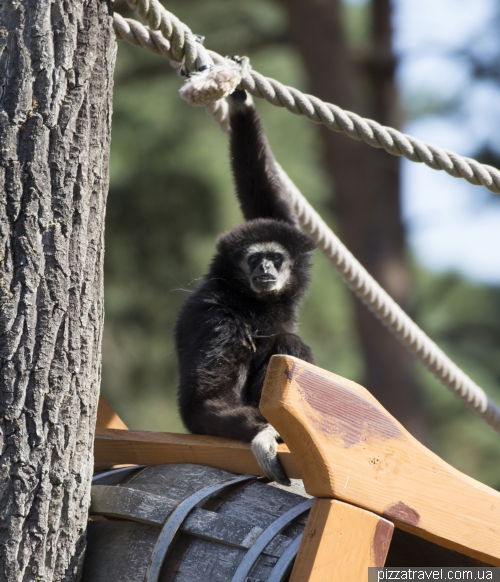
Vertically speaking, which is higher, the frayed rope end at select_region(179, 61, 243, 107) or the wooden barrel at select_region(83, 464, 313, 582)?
the frayed rope end at select_region(179, 61, 243, 107)

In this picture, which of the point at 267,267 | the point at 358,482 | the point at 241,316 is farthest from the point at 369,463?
the point at 267,267

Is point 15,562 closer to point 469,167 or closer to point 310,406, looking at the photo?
point 310,406

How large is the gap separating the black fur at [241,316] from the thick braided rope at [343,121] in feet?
2.65

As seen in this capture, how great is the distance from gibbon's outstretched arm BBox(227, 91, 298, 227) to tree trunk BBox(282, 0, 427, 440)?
4.54 meters

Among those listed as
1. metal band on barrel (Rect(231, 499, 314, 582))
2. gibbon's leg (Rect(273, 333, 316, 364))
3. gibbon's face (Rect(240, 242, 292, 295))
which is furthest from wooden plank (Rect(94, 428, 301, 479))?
gibbon's face (Rect(240, 242, 292, 295))

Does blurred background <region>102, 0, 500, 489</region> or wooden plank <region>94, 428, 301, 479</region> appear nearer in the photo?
wooden plank <region>94, 428, 301, 479</region>

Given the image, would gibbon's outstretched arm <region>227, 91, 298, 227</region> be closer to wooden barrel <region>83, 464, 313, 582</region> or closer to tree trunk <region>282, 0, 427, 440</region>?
wooden barrel <region>83, 464, 313, 582</region>


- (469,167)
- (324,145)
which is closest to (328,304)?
(324,145)

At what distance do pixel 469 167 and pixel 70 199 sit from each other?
5.39ft

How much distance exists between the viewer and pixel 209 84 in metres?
2.51

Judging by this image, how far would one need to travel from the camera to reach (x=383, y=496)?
1829 mm

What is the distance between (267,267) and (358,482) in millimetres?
1882

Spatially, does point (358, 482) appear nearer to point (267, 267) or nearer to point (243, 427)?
point (243, 427)

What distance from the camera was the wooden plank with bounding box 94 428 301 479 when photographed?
7.63 feet
